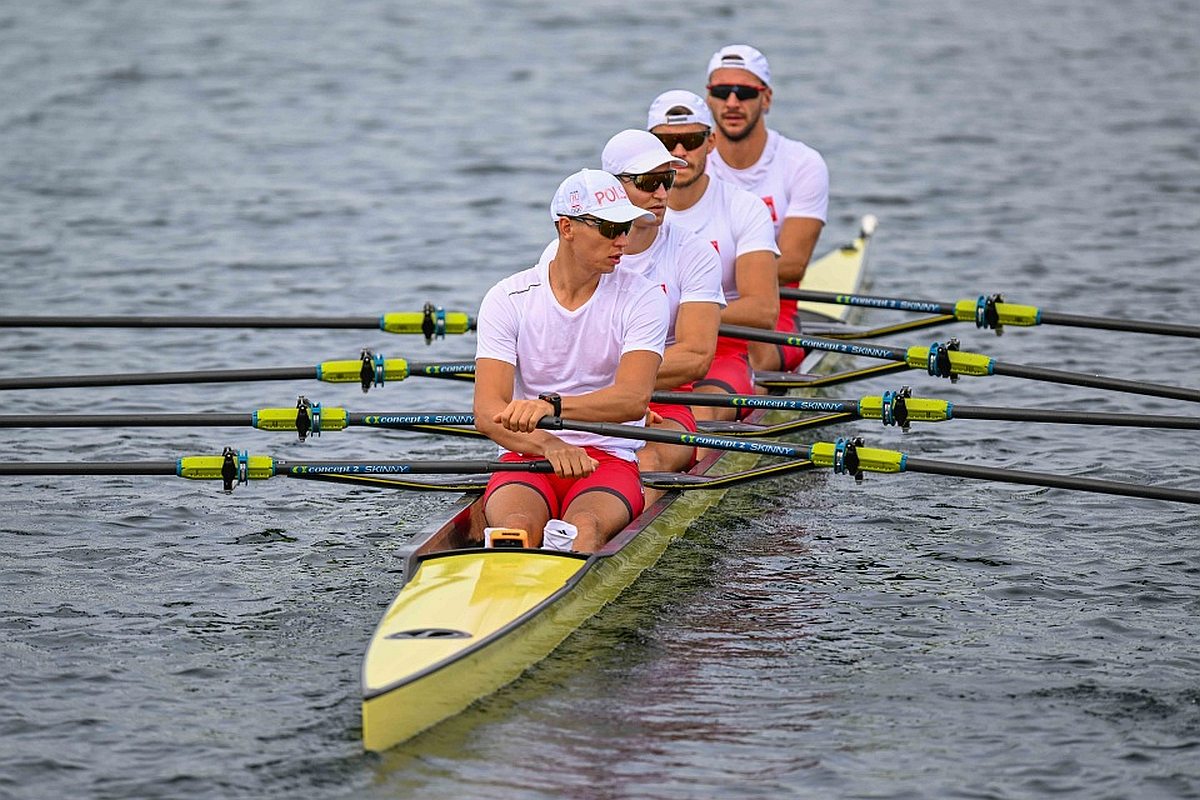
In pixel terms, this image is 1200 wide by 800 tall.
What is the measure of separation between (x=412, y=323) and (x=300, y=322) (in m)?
0.66

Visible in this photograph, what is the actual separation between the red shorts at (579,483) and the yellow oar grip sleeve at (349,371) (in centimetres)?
150

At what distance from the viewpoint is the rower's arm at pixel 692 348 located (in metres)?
8.86

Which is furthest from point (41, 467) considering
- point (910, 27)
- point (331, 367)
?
point (910, 27)

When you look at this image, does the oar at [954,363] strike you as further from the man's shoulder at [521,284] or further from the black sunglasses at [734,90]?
the man's shoulder at [521,284]

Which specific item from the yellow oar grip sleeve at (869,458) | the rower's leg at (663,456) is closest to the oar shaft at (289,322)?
the rower's leg at (663,456)

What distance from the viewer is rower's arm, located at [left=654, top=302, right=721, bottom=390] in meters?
8.86

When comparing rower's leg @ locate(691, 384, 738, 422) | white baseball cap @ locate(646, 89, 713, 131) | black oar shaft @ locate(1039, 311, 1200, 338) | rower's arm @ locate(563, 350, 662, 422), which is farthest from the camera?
black oar shaft @ locate(1039, 311, 1200, 338)

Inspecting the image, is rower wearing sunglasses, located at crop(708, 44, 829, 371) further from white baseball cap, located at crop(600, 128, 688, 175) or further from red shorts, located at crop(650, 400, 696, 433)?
white baseball cap, located at crop(600, 128, 688, 175)

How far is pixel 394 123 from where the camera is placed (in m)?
22.9

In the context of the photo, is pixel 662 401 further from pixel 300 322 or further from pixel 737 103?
pixel 737 103

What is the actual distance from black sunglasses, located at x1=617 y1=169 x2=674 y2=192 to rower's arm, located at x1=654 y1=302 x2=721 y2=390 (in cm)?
70

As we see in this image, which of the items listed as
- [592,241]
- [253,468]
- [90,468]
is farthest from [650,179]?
[90,468]

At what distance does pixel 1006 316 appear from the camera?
1058cm

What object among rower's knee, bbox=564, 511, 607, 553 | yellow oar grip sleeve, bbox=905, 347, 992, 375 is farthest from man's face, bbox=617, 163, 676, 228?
yellow oar grip sleeve, bbox=905, 347, 992, 375
